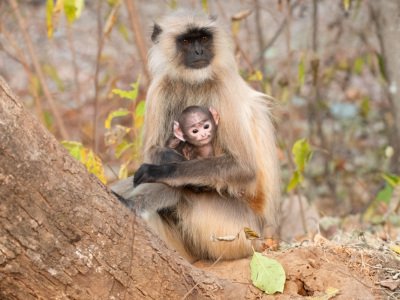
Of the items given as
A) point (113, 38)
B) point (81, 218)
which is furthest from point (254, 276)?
point (113, 38)

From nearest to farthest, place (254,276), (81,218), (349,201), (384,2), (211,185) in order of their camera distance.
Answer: (81,218) < (254,276) < (211,185) < (384,2) < (349,201)

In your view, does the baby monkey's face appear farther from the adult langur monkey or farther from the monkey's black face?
the monkey's black face

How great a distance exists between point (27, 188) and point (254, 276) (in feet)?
3.78

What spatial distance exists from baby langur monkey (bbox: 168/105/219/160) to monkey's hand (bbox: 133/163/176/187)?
0.70 feet

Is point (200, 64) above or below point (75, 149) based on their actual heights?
above

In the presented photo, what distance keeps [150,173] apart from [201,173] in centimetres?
25

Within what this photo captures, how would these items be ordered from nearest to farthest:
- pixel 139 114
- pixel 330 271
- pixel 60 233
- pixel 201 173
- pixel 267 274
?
1. pixel 60 233
2. pixel 267 274
3. pixel 330 271
4. pixel 201 173
5. pixel 139 114

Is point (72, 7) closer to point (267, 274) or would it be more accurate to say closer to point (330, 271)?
point (267, 274)

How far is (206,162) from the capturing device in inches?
156

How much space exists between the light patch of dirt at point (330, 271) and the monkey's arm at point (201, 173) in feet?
1.30

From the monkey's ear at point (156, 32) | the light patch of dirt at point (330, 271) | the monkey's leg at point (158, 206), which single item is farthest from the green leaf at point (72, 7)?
the light patch of dirt at point (330, 271)

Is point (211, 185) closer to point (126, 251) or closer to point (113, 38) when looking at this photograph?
point (126, 251)

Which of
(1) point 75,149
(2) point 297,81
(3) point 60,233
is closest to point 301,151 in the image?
(1) point 75,149

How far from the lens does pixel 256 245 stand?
162 inches
